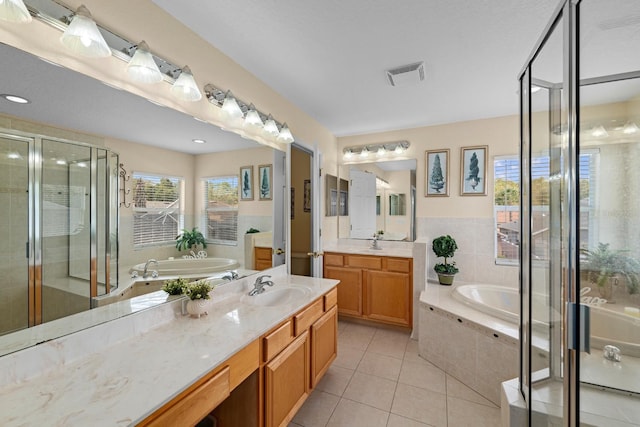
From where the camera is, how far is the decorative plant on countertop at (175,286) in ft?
4.61

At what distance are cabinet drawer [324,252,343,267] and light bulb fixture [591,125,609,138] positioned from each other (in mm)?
2459

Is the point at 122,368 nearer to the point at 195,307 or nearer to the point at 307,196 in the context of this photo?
the point at 195,307

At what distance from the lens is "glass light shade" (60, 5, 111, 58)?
101 centimetres

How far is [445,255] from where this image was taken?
117 inches

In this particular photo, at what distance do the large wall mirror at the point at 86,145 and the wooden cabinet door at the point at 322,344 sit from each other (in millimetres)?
724

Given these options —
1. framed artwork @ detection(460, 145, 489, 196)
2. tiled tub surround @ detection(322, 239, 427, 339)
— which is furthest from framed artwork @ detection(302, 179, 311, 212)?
framed artwork @ detection(460, 145, 489, 196)

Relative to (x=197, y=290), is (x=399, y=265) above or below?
below

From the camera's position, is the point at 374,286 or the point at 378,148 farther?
the point at 378,148

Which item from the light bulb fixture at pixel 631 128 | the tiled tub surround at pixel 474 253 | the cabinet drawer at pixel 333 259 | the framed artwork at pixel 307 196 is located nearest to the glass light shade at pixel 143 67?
the framed artwork at pixel 307 196

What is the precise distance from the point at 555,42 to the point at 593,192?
2.00 ft

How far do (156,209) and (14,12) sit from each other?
886 mm

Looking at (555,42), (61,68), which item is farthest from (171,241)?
(555,42)

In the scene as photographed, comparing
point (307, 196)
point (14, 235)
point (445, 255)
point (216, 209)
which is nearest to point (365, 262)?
point (445, 255)

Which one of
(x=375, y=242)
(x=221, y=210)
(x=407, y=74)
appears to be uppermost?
(x=407, y=74)
